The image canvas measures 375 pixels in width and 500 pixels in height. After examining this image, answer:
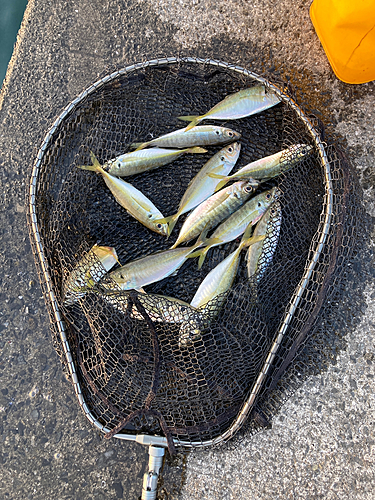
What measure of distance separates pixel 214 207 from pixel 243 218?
19cm

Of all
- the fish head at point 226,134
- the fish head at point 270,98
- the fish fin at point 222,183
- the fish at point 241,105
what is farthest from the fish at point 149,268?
the fish head at point 270,98

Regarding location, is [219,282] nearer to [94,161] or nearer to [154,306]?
[154,306]

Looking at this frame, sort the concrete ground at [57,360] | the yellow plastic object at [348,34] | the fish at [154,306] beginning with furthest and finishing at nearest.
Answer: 1. the concrete ground at [57,360]
2. the fish at [154,306]
3. the yellow plastic object at [348,34]

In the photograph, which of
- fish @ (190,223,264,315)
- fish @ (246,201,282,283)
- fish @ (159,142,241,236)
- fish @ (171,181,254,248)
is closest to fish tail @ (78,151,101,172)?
fish @ (159,142,241,236)

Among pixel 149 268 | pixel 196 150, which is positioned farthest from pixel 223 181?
pixel 149 268

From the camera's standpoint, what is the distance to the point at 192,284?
7.30 ft

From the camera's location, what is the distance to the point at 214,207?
211cm

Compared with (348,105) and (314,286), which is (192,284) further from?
(348,105)

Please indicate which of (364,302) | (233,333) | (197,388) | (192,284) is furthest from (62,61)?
(364,302)

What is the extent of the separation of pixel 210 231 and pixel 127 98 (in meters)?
1.06

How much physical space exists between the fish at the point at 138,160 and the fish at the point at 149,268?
565 millimetres

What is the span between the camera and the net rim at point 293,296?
6.50 feet

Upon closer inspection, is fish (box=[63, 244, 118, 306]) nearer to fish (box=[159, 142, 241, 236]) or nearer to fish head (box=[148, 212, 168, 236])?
fish head (box=[148, 212, 168, 236])

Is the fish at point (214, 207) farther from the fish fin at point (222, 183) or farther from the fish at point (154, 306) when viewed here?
the fish at point (154, 306)
